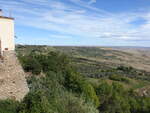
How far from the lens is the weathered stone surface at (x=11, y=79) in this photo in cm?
1423

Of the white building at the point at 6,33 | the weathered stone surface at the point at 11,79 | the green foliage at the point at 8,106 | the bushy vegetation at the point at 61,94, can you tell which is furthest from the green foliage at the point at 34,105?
the white building at the point at 6,33

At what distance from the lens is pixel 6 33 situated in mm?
14562

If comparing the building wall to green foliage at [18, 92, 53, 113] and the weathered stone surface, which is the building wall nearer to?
the weathered stone surface

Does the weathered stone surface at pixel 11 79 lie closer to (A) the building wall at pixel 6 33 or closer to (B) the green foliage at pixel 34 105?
(A) the building wall at pixel 6 33

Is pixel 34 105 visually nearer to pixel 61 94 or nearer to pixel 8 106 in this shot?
pixel 8 106

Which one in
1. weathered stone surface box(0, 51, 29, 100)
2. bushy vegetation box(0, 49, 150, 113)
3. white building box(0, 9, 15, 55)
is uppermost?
white building box(0, 9, 15, 55)

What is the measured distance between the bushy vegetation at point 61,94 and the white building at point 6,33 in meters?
3.71

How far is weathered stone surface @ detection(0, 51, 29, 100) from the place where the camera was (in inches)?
560

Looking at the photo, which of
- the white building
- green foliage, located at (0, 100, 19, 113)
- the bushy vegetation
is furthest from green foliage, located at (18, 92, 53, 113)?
the white building

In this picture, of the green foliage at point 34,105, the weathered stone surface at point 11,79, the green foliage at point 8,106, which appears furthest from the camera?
the weathered stone surface at point 11,79

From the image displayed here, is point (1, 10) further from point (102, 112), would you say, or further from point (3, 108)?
point (102, 112)

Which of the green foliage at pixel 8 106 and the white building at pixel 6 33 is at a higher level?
the white building at pixel 6 33

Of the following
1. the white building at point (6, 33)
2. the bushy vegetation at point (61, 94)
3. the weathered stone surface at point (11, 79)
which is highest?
the white building at point (6, 33)

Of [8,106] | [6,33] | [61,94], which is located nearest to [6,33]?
[6,33]
